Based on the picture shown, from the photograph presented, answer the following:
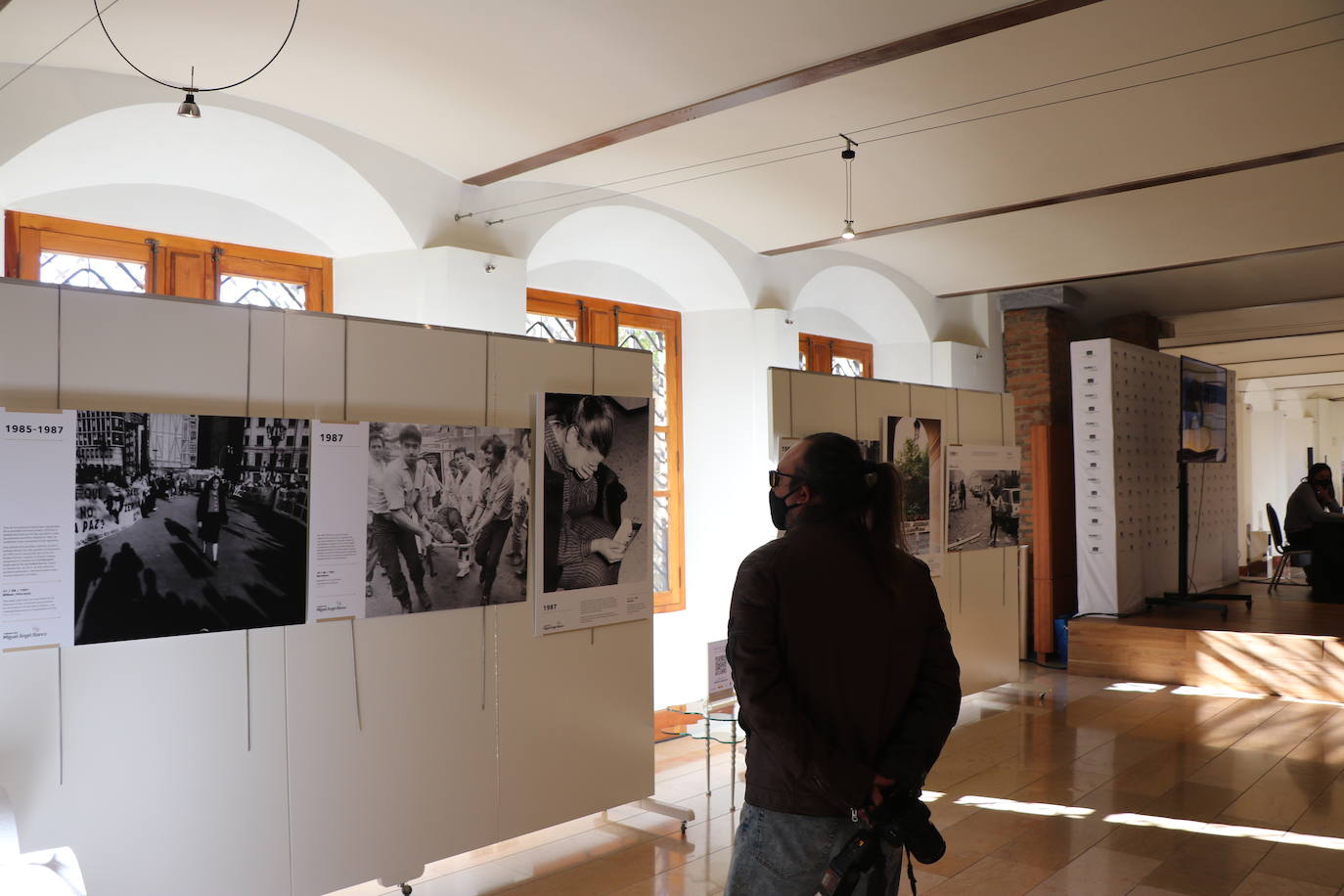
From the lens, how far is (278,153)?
18.7 ft

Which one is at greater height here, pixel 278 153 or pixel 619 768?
pixel 278 153

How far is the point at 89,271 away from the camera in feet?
18.3

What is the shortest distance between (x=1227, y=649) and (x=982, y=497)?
288 centimetres

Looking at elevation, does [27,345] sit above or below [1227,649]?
above

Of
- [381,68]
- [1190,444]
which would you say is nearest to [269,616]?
[381,68]

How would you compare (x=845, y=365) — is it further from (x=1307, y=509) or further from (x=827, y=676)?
(x=827, y=676)

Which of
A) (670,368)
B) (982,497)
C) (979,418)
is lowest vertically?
(982,497)

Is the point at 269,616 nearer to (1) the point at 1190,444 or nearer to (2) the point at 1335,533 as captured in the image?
(1) the point at 1190,444

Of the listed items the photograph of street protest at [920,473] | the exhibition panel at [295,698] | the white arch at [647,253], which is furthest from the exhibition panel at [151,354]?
the photograph of street protest at [920,473]

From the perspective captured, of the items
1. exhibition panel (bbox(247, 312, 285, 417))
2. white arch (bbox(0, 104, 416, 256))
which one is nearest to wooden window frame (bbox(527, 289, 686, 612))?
white arch (bbox(0, 104, 416, 256))

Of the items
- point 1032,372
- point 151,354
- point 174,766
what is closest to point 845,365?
point 1032,372

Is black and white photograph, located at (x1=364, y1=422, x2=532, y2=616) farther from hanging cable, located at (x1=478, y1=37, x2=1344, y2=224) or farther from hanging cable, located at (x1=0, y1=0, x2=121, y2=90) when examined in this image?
hanging cable, located at (x1=478, y1=37, x2=1344, y2=224)

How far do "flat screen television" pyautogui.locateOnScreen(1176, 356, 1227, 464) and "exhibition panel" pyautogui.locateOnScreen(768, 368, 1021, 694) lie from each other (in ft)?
8.29

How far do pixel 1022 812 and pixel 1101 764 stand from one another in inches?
49.8
